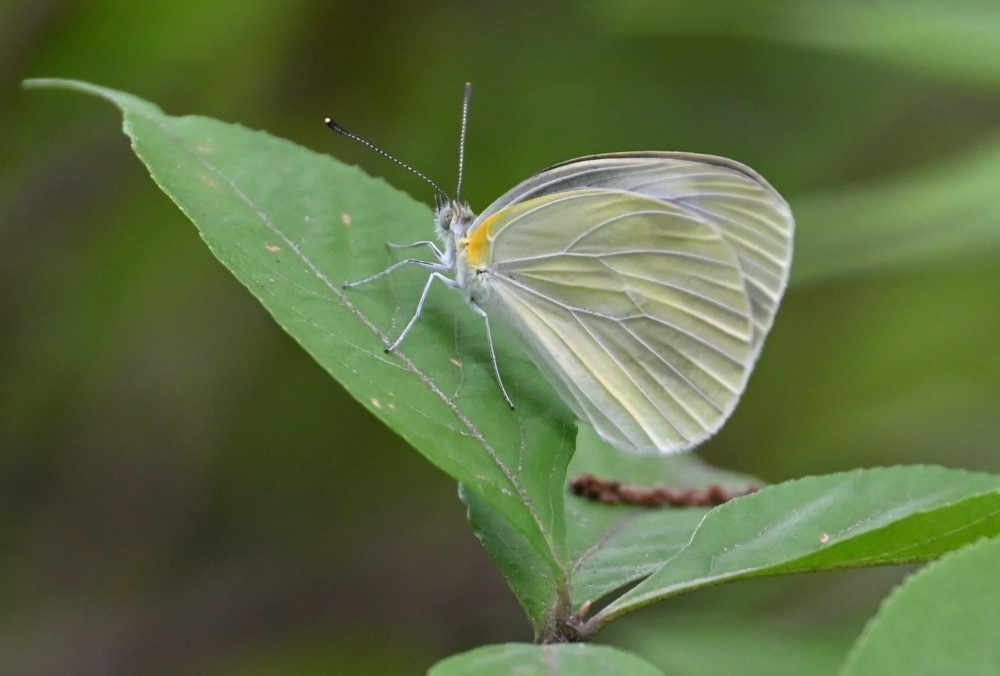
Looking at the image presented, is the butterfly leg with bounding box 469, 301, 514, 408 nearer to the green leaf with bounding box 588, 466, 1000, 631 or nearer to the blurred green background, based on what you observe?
the green leaf with bounding box 588, 466, 1000, 631

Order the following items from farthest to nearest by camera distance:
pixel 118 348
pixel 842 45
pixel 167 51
A: pixel 118 348, pixel 167 51, pixel 842 45

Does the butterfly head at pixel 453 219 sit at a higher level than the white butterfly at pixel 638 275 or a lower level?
higher

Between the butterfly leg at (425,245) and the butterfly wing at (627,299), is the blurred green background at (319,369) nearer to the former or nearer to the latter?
the butterfly wing at (627,299)

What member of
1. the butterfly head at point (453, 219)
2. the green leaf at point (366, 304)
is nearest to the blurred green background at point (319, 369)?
the butterfly head at point (453, 219)

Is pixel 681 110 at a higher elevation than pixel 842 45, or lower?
higher

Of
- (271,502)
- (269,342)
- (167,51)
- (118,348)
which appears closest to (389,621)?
(271,502)

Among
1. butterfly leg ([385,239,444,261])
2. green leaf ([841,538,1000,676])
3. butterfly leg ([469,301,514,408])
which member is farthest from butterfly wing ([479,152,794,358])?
green leaf ([841,538,1000,676])

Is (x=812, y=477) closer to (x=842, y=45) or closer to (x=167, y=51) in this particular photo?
(x=842, y=45)
